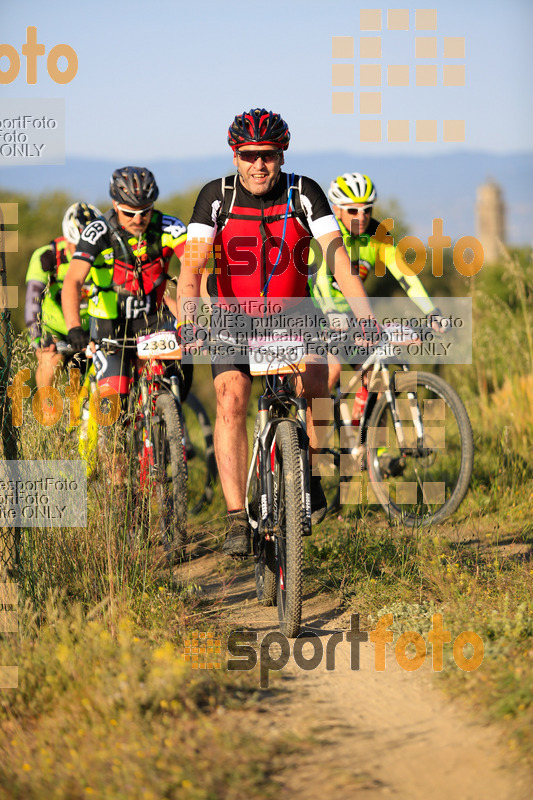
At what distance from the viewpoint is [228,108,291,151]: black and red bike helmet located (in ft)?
15.0

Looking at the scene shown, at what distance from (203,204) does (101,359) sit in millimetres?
1707

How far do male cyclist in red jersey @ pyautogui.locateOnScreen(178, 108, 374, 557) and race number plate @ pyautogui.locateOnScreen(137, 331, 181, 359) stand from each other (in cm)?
82

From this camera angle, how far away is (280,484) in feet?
13.8

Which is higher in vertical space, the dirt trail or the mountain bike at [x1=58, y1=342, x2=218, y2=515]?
the mountain bike at [x1=58, y1=342, x2=218, y2=515]

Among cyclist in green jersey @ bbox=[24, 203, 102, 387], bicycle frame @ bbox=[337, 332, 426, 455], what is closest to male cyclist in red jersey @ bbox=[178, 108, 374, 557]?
bicycle frame @ bbox=[337, 332, 426, 455]

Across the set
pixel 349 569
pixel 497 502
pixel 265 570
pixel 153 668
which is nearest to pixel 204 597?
pixel 265 570

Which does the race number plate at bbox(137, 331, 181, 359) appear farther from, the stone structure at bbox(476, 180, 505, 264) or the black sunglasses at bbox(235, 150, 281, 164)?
the stone structure at bbox(476, 180, 505, 264)

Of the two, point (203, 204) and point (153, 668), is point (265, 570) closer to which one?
point (153, 668)

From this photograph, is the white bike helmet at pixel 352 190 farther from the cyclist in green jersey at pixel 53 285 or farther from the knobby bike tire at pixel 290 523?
the knobby bike tire at pixel 290 523

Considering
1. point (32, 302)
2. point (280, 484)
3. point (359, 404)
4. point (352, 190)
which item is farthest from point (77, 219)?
point (280, 484)

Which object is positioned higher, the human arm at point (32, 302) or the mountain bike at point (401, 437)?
the human arm at point (32, 302)

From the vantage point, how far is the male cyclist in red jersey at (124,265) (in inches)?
234

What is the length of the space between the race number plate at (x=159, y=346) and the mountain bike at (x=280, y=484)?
134 centimetres

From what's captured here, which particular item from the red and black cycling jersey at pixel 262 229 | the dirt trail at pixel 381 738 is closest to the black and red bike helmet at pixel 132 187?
the red and black cycling jersey at pixel 262 229
